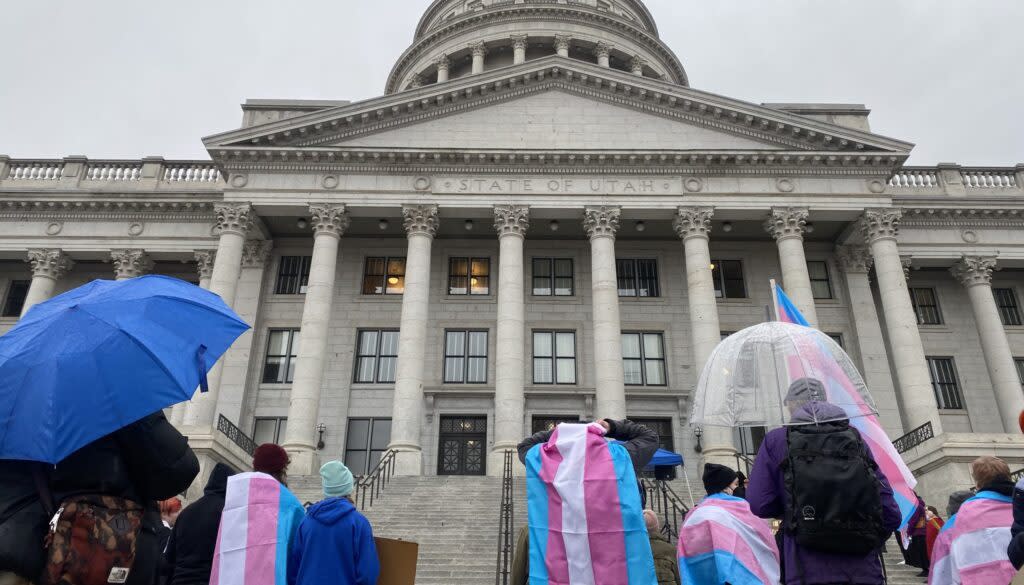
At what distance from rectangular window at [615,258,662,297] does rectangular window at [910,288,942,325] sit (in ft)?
37.8

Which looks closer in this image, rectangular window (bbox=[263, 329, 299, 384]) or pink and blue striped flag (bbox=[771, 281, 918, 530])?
pink and blue striped flag (bbox=[771, 281, 918, 530])

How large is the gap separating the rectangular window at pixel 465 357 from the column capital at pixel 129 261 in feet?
43.1

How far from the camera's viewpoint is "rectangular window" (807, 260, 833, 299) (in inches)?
1176

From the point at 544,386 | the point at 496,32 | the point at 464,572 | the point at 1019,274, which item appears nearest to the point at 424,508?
the point at 464,572

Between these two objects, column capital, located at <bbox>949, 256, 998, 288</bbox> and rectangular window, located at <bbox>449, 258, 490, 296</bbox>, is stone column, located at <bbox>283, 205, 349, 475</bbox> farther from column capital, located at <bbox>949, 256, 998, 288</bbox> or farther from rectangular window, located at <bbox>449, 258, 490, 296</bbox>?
column capital, located at <bbox>949, 256, 998, 288</bbox>

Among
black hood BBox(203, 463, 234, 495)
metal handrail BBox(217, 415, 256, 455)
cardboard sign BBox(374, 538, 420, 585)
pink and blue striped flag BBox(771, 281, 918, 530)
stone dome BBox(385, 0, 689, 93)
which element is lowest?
cardboard sign BBox(374, 538, 420, 585)

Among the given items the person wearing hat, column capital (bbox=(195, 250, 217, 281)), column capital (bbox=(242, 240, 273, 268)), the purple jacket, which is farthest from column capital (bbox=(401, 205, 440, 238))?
the purple jacket

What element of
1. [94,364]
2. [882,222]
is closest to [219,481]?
[94,364]

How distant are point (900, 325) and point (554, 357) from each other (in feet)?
41.9

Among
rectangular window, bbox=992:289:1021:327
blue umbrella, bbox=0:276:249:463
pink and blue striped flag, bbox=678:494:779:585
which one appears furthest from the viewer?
rectangular window, bbox=992:289:1021:327

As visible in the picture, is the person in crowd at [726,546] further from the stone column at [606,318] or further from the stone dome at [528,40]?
the stone dome at [528,40]

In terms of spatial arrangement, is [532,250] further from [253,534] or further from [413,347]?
[253,534]

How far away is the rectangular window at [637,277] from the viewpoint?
30.2m

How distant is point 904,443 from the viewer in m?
23.2
